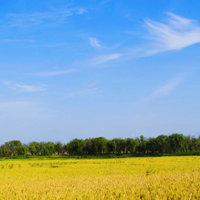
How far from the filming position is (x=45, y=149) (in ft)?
486

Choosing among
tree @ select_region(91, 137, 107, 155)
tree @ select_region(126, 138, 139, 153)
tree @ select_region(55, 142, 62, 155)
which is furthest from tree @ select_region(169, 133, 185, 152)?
tree @ select_region(55, 142, 62, 155)

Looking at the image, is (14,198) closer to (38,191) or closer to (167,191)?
(38,191)

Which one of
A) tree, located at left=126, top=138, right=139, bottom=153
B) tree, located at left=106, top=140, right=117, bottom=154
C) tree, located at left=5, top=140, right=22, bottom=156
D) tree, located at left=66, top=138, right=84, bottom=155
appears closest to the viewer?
tree, located at left=126, top=138, right=139, bottom=153

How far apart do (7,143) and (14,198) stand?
526ft

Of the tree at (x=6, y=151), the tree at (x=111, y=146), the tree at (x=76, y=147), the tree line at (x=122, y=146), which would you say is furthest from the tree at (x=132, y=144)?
the tree at (x=6, y=151)

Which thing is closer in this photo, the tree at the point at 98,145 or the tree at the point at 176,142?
the tree at the point at 176,142

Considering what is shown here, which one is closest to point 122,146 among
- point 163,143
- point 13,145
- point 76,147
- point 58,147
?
point 163,143

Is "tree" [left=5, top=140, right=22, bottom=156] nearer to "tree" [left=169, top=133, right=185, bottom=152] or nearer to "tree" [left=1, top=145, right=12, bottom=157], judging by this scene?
"tree" [left=1, top=145, right=12, bottom=157]

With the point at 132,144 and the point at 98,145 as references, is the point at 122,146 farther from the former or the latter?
the point at 98,145

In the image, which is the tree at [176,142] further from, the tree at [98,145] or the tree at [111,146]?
the tree at [98,145]

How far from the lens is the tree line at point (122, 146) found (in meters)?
119

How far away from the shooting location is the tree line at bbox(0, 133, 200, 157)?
119125 millimetres

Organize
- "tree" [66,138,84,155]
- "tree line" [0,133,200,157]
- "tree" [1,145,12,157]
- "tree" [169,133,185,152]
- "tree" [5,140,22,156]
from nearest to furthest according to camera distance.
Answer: "tree" [169,133,185,152] → "tree line" [0,133,200,157] → "tree" [66,138,84,155] → "tree" [1,145,12,157] → "tree" [5,140,22,156]

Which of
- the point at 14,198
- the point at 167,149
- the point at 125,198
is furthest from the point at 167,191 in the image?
the point at 167,149
